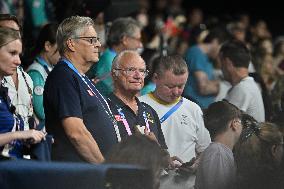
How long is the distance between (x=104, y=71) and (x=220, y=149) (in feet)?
7.94

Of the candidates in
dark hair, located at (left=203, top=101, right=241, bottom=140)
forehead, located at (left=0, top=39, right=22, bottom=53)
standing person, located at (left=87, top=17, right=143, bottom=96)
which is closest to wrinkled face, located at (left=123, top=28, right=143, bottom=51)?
standing person, located at (left=87, top=17, right=143, bottom=96)

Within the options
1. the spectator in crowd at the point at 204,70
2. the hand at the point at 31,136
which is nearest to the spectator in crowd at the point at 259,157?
the hand at the point at 31,136

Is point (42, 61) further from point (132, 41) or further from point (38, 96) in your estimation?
point (132, 41)

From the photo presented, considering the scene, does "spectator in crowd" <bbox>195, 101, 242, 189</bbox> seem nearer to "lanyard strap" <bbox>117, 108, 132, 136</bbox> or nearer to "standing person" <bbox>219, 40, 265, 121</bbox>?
"lanyard strap" <bbox>117, 108, 132, 136</bbox>

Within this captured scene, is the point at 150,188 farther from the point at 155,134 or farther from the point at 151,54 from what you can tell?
the point at 151,54

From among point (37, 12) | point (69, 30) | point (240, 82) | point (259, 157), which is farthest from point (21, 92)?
point (37, 12)

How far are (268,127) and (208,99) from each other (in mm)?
3558

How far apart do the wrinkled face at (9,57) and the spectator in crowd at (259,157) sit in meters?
1.86

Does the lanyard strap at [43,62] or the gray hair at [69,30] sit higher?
the gray hair at [69,30]

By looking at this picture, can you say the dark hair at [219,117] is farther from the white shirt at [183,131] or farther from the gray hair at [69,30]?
the gray hair at [69,30]

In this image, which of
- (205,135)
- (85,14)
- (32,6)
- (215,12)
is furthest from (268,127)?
(215,12)

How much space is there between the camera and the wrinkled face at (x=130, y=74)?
7961 mm

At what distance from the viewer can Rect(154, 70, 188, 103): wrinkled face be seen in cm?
845

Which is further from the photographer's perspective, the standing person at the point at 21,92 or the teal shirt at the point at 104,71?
the teal shirt at the point at 104,71
